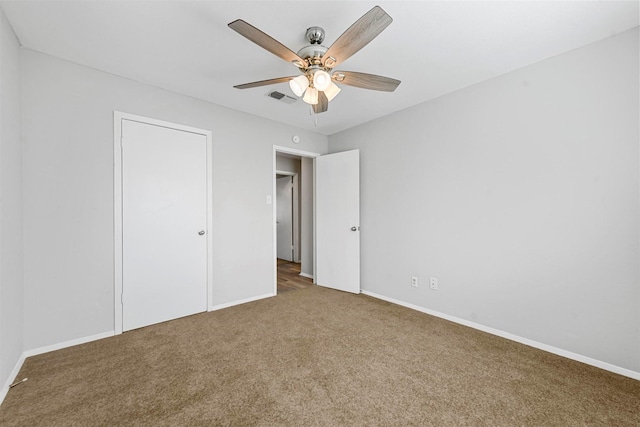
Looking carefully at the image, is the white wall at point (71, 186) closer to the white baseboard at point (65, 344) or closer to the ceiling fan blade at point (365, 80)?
the white baseboard at point (65, 344)

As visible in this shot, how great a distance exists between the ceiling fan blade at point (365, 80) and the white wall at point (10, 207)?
2.15 m

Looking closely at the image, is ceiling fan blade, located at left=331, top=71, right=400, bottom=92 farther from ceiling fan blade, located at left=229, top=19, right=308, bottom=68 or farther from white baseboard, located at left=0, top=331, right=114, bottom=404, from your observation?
white baseboard, located at left=0, top=331, right=114, bottom=404

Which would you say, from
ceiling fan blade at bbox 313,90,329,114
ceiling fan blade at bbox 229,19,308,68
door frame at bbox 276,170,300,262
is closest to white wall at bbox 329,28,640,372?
ceiling fan blade at bbox 313,90,329,114

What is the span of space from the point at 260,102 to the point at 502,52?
234cm

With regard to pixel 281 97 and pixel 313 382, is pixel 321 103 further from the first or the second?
pixel 313 382

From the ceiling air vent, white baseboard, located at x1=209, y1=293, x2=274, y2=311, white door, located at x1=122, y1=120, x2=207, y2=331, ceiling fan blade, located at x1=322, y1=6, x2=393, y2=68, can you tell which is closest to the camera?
ceiling fan blade, located at x1=322, y1=6, x2=393, y2=68

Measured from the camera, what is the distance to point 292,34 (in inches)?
75.0

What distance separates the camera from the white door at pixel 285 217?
625cm

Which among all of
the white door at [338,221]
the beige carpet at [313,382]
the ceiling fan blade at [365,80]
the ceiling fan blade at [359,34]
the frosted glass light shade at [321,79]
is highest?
the ceiling fan blade at [359,34]

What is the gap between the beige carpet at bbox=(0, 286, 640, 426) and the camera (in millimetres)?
1487

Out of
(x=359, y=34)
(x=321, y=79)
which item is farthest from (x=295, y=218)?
(x=359, y=34)

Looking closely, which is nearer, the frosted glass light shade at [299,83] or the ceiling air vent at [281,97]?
the frosted glass light shade at [299,83]

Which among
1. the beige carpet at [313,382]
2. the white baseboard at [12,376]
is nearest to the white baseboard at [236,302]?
the beige carpet at [313,382]

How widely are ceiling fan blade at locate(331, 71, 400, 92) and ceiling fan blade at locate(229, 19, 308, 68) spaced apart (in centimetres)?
26
